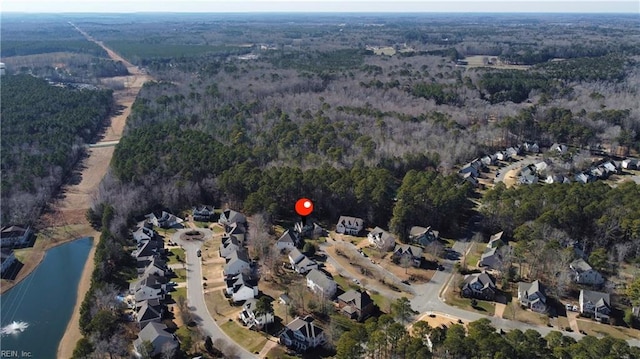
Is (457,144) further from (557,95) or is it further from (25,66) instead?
(25,66)

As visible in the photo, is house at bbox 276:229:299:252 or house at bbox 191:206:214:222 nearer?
house at bbox 276:229:299:252

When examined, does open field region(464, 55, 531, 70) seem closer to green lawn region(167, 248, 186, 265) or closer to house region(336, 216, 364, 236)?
house region(336, 216, 364, 236)

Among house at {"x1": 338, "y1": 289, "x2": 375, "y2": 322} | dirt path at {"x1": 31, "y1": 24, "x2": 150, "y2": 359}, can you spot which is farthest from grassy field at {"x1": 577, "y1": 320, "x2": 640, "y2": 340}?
dirt path at {"x1": 31, "y1": 24, "x2": 150, "y2": 359}

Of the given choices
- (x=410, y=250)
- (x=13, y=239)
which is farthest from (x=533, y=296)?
(x=13, y=239)

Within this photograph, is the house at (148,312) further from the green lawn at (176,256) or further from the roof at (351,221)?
the roof at (351,221)

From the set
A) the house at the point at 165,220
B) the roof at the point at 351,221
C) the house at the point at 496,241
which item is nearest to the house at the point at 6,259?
the house at the point at 165,220

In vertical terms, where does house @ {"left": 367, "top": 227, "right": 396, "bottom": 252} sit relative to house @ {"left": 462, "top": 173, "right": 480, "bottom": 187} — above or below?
below
